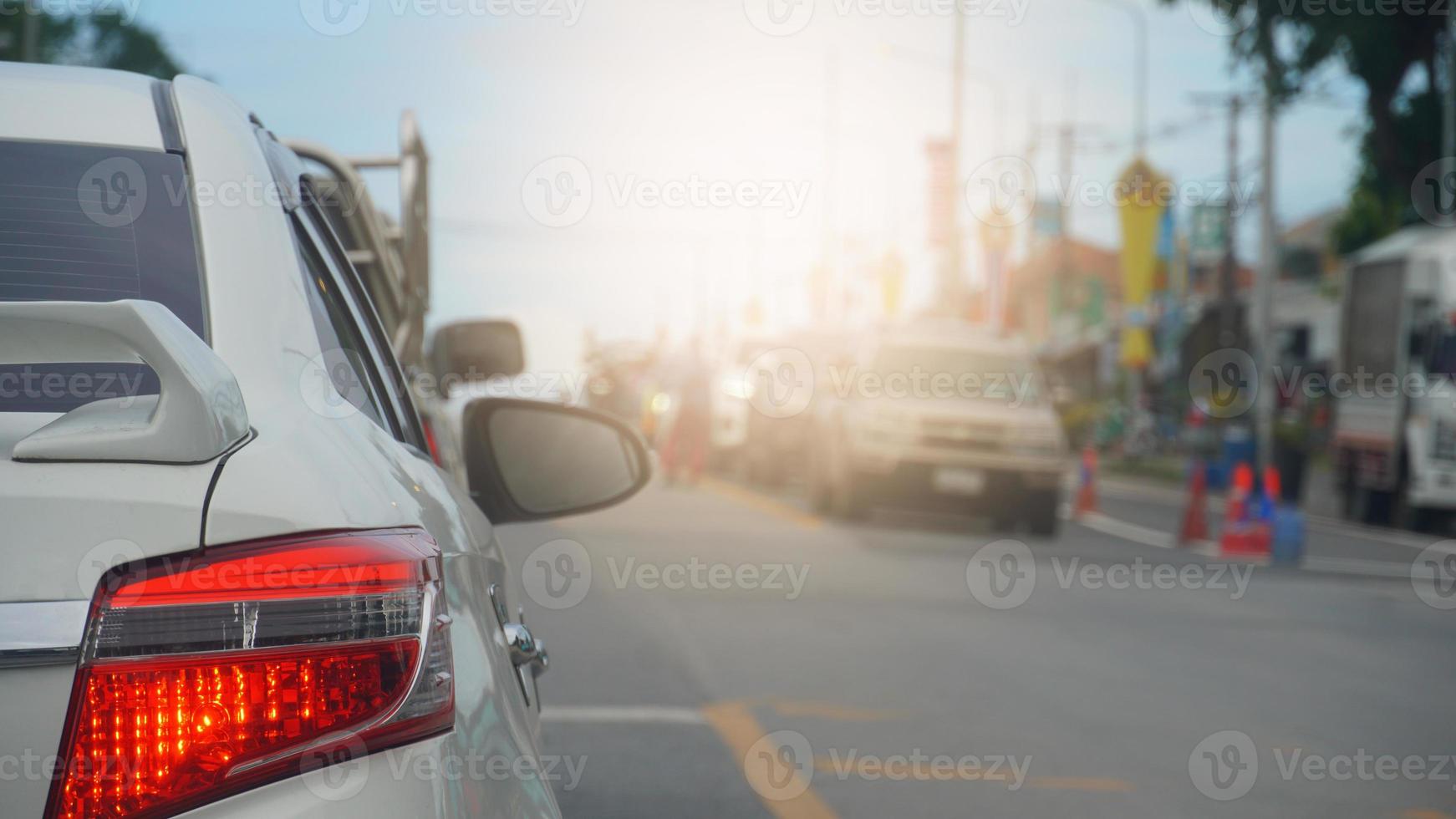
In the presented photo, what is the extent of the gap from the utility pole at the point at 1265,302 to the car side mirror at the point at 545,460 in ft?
71.1

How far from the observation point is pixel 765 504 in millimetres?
17266

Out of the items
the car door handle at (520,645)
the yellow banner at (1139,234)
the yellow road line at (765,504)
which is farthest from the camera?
the yellow banner at (1139,234)

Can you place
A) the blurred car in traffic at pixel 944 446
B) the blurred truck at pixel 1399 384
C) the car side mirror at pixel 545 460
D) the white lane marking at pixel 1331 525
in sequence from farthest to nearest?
the blurred truck at pixel 1399 384 → the white lane marking at pixel 1331 525 → the blurred car in traffic at pixel 944 446 → the car side mirror at pixel 545 460

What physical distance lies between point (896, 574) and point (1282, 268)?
69.0 metres

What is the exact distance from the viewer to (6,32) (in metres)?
43.7

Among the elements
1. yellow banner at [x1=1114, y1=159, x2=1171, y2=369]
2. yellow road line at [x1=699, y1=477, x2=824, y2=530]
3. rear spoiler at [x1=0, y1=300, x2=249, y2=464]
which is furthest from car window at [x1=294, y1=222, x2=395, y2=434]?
yellow banner at [x1=1114, y1=159, x2=1171, y2=369]

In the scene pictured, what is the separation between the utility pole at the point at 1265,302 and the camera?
80.2 ft

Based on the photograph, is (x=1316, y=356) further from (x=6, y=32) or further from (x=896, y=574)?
(x=896, y=574)

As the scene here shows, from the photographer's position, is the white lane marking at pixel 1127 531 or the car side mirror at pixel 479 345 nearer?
the car side mirror at pixel 479 345

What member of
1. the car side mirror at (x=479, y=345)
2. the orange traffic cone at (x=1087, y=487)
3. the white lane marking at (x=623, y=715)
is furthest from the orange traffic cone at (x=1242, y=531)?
the car side mirror at (x=479, y=345)

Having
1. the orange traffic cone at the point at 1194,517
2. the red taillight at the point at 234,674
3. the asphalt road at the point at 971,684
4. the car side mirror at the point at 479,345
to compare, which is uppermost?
the car side mirror at the point at 479,345

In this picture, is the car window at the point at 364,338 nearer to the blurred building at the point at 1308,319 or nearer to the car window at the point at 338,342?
the car window at the point at 338,342

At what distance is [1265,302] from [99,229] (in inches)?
1083

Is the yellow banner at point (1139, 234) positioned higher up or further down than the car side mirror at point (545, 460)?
higher up
